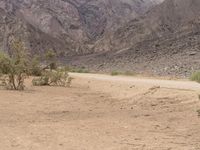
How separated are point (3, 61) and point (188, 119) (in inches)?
848

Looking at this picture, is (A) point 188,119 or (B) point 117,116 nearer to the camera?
(A) point 188,119

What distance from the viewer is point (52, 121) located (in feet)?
54.3

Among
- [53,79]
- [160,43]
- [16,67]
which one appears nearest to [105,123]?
[16,67]

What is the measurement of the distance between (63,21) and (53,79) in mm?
98485

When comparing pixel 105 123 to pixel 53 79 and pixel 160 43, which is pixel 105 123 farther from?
pixel 160 43

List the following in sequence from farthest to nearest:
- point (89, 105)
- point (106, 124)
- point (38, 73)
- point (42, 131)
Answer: point (38, 73) → point (89, 105) → point (106, 124) → point (42, 131)

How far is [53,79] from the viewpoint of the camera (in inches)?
1507

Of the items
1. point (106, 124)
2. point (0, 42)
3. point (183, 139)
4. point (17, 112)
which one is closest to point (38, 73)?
point (17, 112)

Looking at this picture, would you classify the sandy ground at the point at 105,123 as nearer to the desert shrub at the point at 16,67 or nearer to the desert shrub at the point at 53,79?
the desert shrub at the point at 16,67

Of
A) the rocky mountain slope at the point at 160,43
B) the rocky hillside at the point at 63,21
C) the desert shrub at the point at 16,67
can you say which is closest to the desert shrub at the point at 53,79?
the desert shrub at the point at 16,67

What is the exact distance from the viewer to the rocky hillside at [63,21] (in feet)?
386

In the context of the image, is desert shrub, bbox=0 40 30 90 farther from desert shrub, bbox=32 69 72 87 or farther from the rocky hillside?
the rocky hillside

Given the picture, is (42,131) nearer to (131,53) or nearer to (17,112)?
(17,112)

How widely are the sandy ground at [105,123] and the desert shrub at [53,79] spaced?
13.3m
